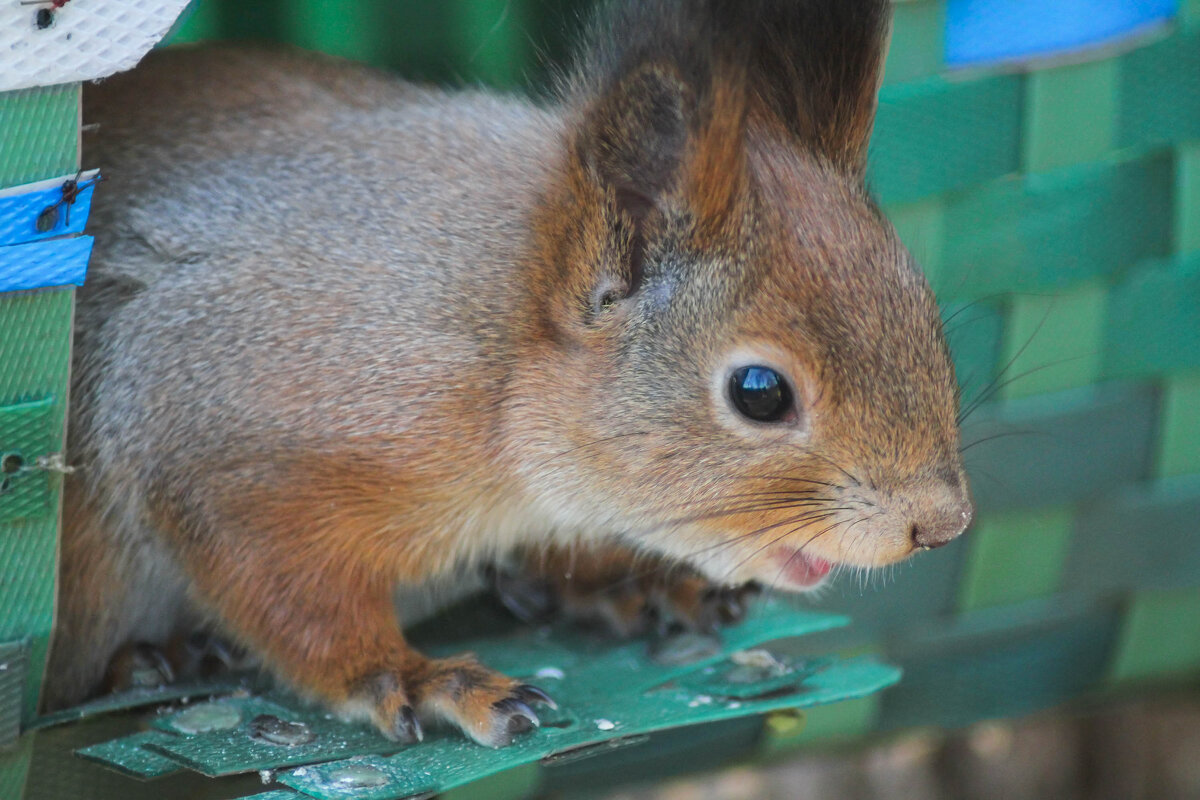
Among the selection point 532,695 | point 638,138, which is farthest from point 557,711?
point 638,138

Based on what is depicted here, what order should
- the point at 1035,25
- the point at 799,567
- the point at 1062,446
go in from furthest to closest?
the point at 1062,446 → the point at 1035,25 → the point at 799,567

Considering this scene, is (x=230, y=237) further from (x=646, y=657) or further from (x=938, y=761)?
(x=938, y=761)

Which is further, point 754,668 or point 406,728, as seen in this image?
point 754,668

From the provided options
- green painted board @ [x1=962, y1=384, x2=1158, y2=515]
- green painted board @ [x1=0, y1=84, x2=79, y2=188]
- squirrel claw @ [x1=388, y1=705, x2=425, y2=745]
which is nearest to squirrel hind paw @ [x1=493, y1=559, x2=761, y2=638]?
squirrel claw @ [x1=388, y1=705, x2=425, y2=745]

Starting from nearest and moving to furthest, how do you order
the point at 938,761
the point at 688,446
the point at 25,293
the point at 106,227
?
the point at 25,293 → the point at 688,446 → the point at 106,227 → the point at 938,761

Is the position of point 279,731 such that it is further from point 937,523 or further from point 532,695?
point 937,523

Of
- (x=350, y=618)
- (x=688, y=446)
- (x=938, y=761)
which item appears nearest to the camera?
(x=688, y=446)

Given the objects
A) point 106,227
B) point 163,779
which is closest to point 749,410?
point 163,779
